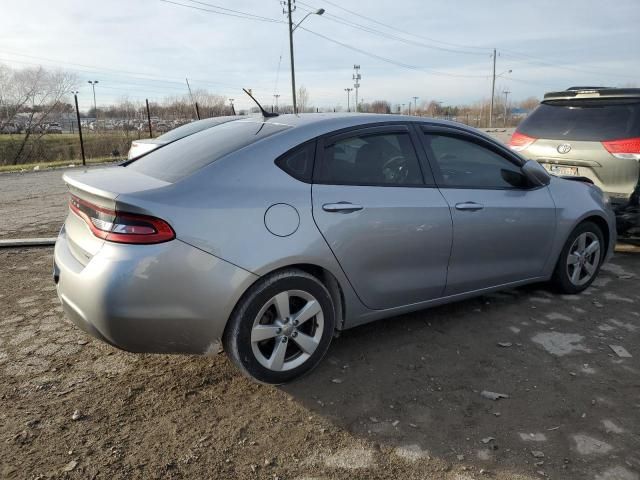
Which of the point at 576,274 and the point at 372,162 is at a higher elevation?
the point at 372,162

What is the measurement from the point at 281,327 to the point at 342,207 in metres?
0.81

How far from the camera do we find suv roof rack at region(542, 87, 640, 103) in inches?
226

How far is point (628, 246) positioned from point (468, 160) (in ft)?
12.4

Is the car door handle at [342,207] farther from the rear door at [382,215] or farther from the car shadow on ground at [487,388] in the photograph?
the car shadow on ground at [487,388]

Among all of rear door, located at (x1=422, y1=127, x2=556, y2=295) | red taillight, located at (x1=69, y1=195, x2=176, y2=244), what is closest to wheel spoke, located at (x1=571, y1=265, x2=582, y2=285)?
rear door, located at (x1=422, y1=127, x2=556, y2=295)

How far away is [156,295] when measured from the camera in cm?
265

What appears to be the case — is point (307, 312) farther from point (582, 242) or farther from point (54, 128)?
point (54, 128)

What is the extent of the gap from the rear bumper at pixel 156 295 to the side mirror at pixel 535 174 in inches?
99.1

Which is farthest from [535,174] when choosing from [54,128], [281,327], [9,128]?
[9,128]

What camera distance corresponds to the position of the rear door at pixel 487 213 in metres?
3.76

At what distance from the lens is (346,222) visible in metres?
3.18

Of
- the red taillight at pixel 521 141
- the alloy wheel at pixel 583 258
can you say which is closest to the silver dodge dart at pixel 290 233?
the alloy wheel at pixel 583 258

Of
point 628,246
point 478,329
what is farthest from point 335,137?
point 628,246

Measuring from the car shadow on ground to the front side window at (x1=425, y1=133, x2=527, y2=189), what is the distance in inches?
42.3
